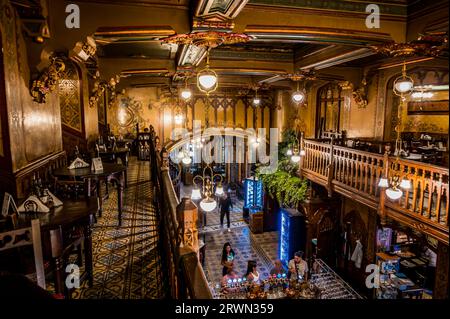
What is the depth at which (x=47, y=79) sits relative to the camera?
507 centimetres

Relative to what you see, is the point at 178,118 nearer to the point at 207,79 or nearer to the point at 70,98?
the point at 70,98

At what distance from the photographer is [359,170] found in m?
8.91

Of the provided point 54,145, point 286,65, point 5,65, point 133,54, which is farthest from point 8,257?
point 286,65

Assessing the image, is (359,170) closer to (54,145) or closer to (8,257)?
(54,145)

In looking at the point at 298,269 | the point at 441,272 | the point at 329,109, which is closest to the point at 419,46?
the point at 441,272

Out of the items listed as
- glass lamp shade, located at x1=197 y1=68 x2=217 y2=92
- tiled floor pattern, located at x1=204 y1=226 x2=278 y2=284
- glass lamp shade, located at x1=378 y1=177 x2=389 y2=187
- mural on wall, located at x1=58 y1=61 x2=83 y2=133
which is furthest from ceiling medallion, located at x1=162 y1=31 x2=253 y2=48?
tiled floor pattern, located at x1=204 y1=226 x2=278 y2=284

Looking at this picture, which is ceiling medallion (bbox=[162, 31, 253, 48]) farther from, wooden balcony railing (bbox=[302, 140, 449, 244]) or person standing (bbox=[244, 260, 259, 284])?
person standing (bbox=[244, 260, 259, 284])

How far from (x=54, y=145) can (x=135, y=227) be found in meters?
2.76

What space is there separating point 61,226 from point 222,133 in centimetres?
1549

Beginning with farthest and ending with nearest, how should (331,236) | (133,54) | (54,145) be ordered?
1. (331,236)
2. (133,54)
3. (54,145)

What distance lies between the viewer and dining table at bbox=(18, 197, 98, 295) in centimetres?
293

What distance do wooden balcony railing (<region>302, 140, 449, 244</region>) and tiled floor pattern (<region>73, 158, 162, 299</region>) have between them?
466 cm

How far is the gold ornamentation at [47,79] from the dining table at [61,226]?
236 centimetres

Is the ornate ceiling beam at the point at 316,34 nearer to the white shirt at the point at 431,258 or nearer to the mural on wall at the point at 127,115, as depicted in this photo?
the white shirt at the point at 431,258
